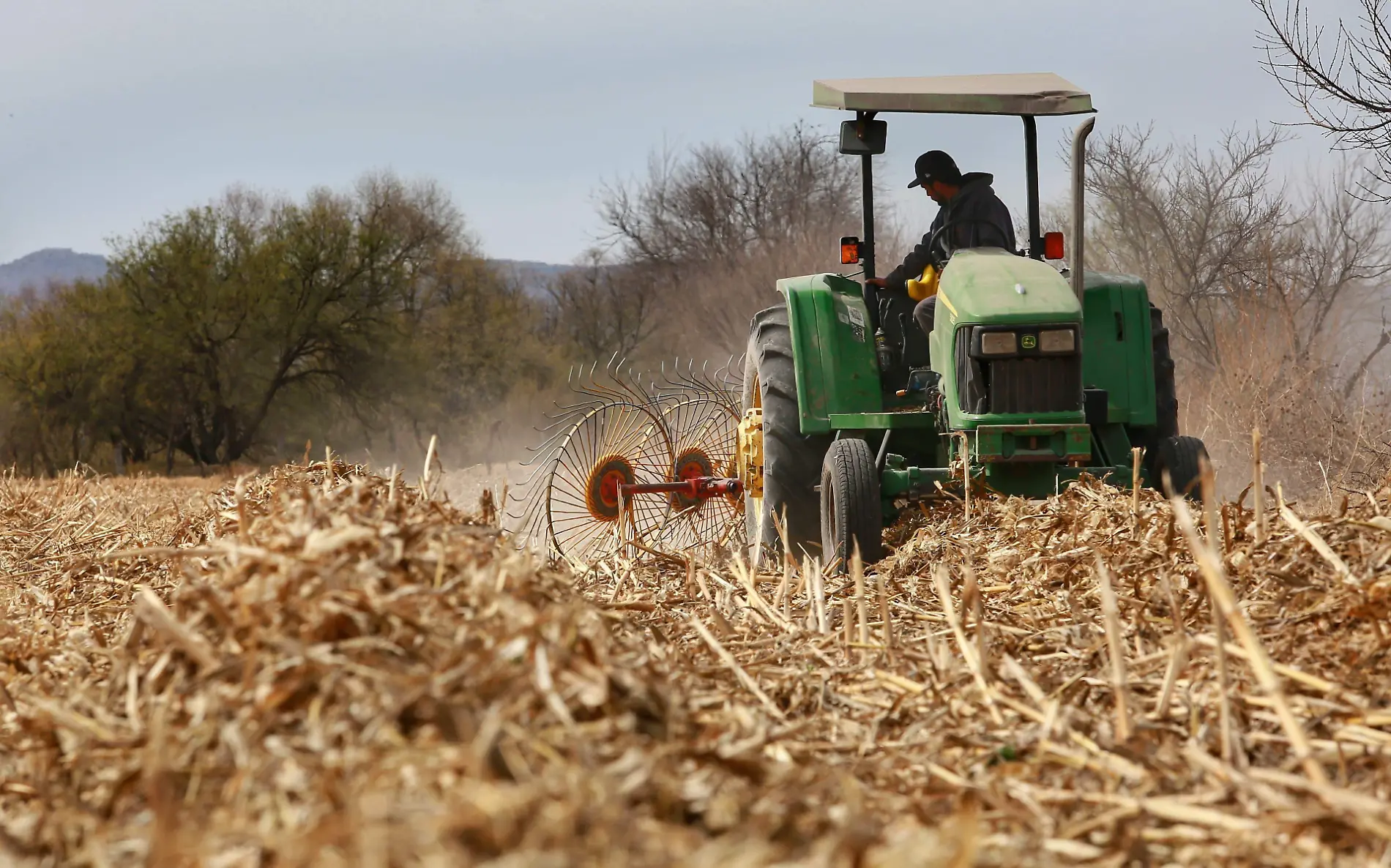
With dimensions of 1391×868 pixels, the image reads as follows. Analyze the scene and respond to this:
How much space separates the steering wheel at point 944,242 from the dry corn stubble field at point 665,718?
8.31 feet

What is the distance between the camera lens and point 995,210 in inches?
248

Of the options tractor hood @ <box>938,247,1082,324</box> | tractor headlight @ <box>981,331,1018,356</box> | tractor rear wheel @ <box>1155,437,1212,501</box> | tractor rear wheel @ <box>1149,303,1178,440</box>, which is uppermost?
tractor hood @ <box>938,247,1082,324</box>

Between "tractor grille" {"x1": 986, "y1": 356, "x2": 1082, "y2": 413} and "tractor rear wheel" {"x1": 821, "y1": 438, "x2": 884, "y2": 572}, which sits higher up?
"tractor grille" {"x1": 986, "y1": 356, "x2": 1082, "y2": 413}

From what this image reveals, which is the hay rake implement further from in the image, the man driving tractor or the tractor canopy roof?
the tractor canopy roof

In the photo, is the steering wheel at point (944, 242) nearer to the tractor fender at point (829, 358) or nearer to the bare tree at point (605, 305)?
the tractor fender at point (829, 358)

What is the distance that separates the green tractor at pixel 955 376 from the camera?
557cm

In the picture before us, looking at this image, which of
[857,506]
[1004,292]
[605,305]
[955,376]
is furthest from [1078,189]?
[605,305]

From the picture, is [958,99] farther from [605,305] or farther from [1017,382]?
[605,305]

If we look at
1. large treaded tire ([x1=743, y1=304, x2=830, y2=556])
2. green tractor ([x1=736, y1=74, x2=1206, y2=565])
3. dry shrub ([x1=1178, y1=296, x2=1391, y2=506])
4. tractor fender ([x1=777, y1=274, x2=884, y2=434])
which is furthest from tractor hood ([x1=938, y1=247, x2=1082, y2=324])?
dry shrub ([x1=1178, y1=296, x2=1391, y2=506])

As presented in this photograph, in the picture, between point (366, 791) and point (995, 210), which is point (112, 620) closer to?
point (366, 791)

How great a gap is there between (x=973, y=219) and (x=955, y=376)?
983mm

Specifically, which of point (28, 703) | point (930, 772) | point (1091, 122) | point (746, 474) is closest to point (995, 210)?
point (1091, 122)

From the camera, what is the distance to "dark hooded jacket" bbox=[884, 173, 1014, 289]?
6.29 m

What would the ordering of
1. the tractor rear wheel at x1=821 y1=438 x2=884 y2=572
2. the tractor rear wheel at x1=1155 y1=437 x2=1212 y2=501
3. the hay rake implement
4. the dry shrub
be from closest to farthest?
1. the tractor rear wheel at x1=821 y1=438 x2=884 y2=572
2. the tractor rear wheel at x1=1155 y1=437 x2=1212 y2=501
3. the hay rake implement
4. the dry shrub
